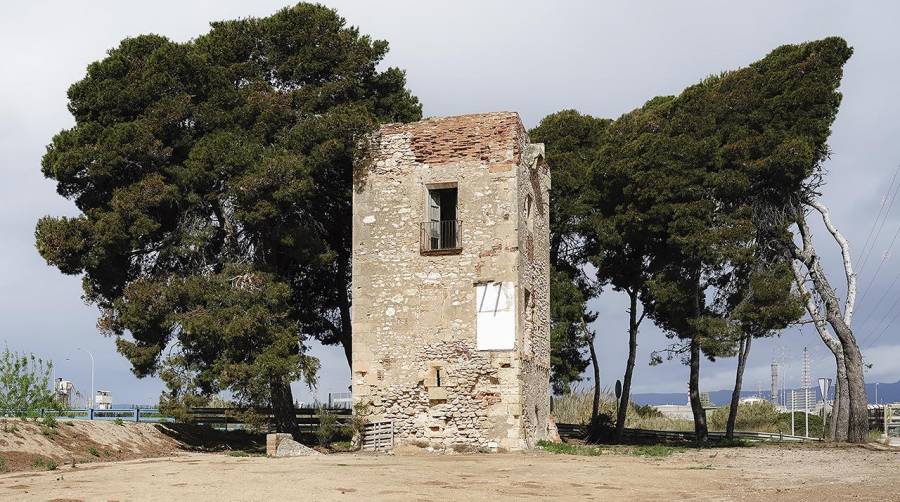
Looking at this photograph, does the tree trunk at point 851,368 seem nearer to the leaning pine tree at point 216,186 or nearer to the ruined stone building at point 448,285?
the ruined stone building at point 448,285

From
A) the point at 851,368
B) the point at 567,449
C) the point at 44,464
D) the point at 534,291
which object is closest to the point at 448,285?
the point at 534,291

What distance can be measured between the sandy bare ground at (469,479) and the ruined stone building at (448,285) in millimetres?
1655

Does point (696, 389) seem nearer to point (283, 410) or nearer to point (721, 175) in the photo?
point (721, 175)

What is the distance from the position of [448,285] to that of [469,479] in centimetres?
→ 810

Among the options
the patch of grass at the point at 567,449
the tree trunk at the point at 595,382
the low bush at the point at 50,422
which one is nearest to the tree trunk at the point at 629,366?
the tree trunk at the point at 595,382

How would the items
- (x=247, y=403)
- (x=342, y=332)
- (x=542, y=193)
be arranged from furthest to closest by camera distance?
1. (x=342, y=332)
2. (x=542, y=193)
3. (x=247, y=403)

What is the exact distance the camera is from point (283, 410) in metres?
27.6

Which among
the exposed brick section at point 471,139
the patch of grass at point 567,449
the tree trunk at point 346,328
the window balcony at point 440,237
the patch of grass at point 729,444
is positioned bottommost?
the patch of grass at point 729,444

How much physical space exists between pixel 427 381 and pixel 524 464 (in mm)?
4744

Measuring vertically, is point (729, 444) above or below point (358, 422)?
below

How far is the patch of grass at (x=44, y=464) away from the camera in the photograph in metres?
19.7

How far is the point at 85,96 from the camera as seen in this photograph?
27.7 m

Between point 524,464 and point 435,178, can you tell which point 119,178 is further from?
point 524,464

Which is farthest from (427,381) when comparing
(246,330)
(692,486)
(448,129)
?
(692,486)
